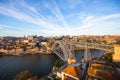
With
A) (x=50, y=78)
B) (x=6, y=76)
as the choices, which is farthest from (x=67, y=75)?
(x=6, y=76)

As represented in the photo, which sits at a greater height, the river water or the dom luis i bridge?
the dom luis i bridge

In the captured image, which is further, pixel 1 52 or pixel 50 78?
pixel 1 52

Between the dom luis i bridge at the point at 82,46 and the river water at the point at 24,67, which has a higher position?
the dom luis i bridge at the point at 82,46

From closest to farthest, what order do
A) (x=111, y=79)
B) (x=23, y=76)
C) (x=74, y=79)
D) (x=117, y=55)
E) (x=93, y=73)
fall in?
1. (x=111, y=79)
2. (x=93, y=73)
3. (x=74, y=79)
4. (x=117, y=55)
5. (x=23, y=76)

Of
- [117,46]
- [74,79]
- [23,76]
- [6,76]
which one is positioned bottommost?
[6,76]

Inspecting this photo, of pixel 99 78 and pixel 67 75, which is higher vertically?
pixel 99 78

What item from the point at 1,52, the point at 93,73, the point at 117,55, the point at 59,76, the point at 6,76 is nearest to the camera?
the point at 93,73

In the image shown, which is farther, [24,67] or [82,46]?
[24,67]

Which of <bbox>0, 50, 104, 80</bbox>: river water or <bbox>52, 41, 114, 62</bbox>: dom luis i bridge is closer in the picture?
<bbox>52, 41, 114, 62</bbox>: dom luis i bridge

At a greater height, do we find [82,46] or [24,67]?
[82,46]

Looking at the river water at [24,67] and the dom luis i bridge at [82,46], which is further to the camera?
the river water at [24,67]

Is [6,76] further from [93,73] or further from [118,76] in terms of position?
[118,76]
